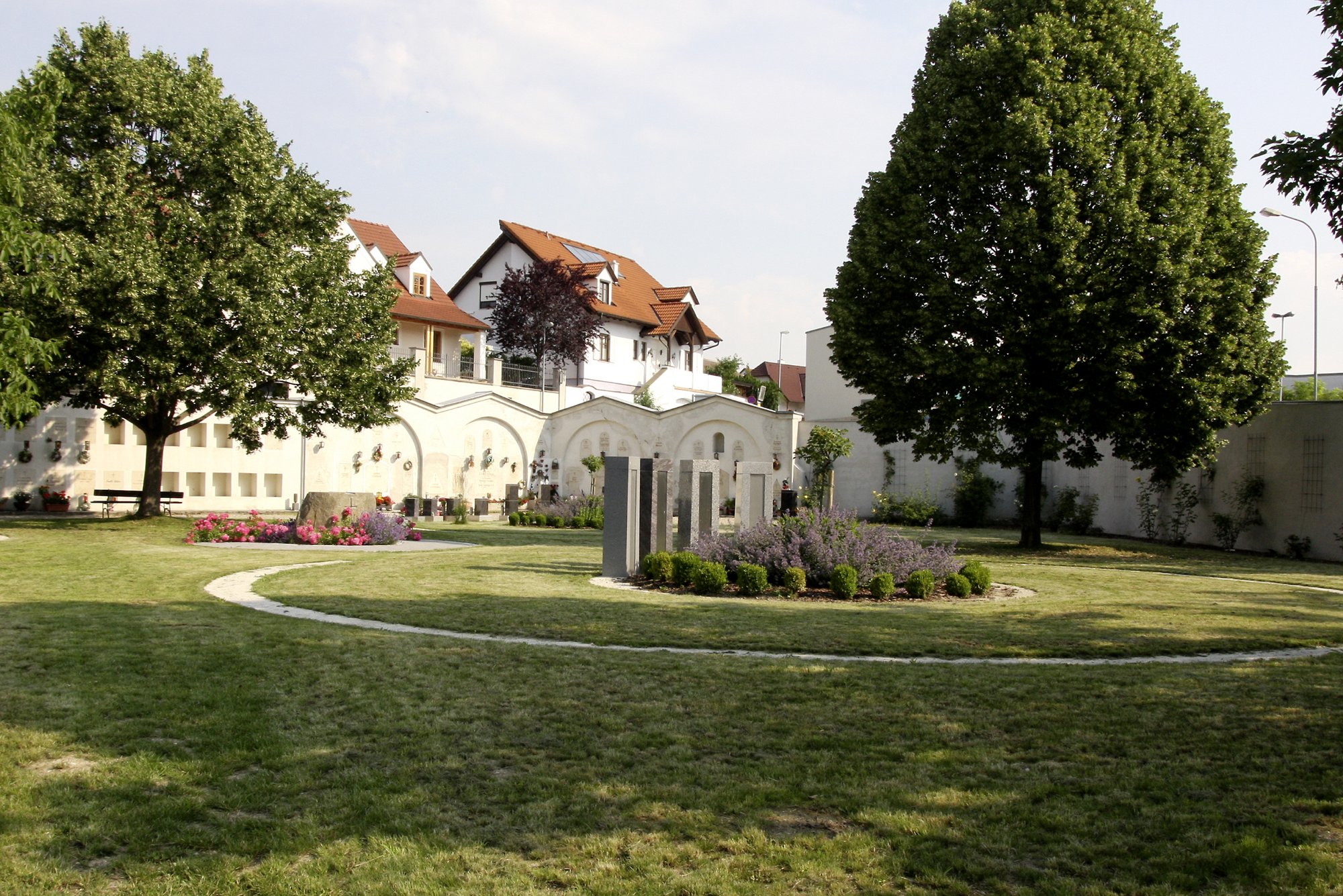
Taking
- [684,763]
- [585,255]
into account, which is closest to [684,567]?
[684,763]

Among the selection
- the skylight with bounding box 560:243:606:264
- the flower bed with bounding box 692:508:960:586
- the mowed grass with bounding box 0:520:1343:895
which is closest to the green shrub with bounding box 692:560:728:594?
the flower bed with bounding box 692:508:960:586

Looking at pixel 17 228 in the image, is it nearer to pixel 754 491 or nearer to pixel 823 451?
pixel 754 491

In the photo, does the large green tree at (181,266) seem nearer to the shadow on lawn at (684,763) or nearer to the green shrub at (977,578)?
the shadow on lawn at (684,763)

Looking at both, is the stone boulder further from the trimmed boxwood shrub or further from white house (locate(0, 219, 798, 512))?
the trimmed boxwood shrub

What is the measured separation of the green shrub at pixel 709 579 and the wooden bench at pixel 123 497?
1764cm

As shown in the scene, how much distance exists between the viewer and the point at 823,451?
118 ft

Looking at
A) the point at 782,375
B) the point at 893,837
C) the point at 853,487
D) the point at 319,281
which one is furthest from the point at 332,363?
the point at 782,375

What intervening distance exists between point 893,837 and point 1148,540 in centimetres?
2615

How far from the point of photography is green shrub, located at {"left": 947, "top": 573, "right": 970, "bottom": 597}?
1441 centimetres

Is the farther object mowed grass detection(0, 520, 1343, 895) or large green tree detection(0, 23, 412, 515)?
large green tree detection(0, 23, 412, 515)

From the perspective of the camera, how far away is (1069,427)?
73.0 feet

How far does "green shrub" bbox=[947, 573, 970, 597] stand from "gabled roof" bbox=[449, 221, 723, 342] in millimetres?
38138

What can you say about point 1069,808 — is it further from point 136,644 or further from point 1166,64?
point 1166,64

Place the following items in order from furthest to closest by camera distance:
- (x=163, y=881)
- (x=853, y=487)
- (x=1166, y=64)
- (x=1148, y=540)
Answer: (x=853, y=487), (x=1148, y=540), (x=1166, y=64), (x=163, y=881)
